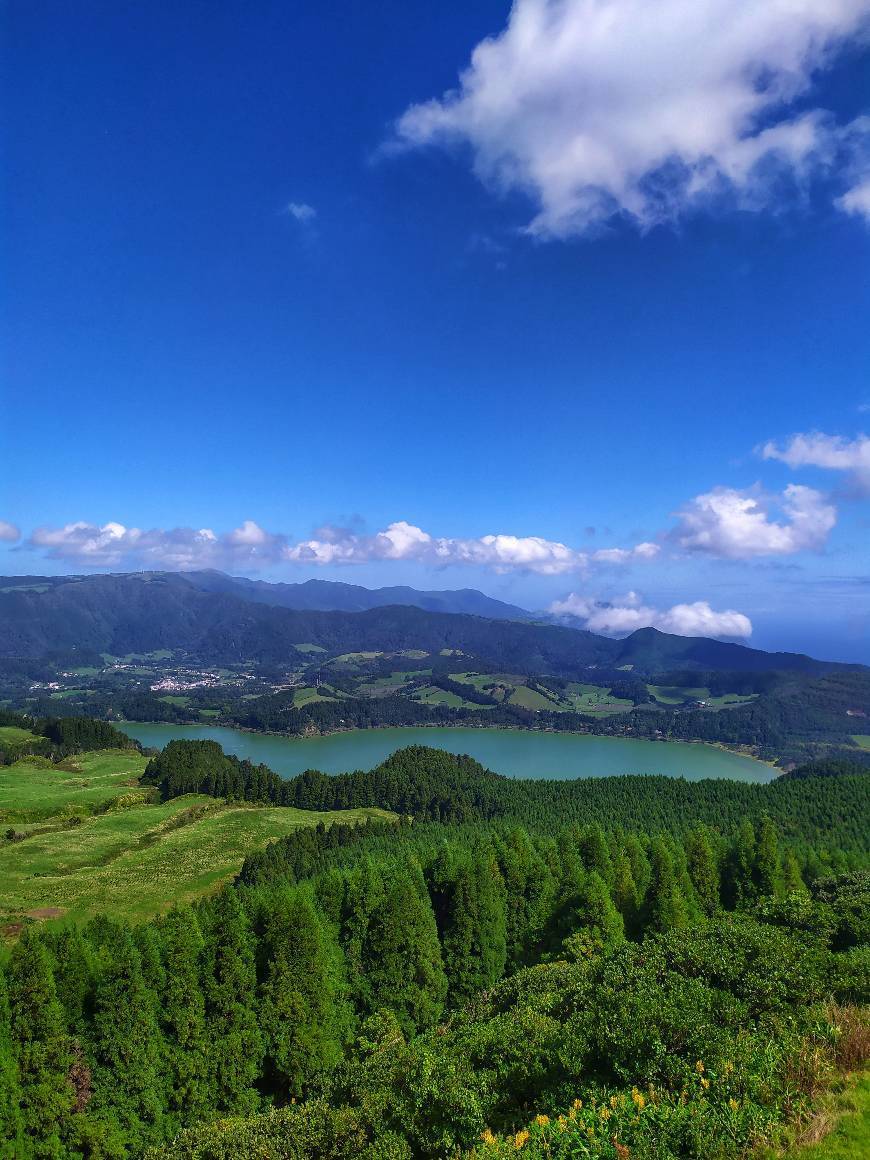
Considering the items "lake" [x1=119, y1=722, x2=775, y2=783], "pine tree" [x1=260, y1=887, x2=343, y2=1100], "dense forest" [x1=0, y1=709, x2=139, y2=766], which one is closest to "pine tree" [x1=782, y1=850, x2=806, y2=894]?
"pine tree" [x1=260, y1=887, x2=343, y2=1100]

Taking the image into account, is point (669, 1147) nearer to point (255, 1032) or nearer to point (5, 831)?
point (255, 1032)

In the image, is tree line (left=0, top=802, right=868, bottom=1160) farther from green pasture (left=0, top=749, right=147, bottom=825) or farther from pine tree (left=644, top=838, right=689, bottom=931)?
green pasture (left=0, top=749, right=147, bottom=825)

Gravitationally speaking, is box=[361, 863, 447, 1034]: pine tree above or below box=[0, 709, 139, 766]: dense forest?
above

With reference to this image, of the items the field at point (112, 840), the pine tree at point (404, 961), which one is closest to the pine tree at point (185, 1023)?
the pine tree at point (404, 961)

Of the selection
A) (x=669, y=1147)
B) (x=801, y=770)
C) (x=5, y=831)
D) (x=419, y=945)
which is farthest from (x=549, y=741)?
(x=669, y=1147)

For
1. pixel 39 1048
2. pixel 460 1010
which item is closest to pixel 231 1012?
pixel 39 1048
